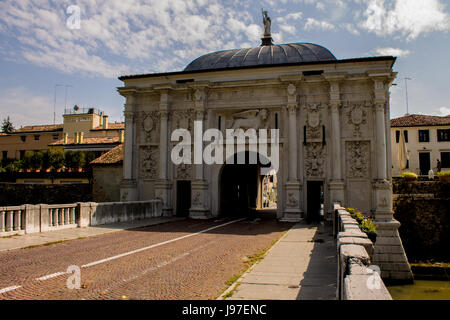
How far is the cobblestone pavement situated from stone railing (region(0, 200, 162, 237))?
7.73 ft

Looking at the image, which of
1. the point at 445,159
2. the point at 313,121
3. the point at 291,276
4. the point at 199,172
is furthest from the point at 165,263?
the point at 445,159

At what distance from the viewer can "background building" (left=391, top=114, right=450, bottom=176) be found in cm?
4700

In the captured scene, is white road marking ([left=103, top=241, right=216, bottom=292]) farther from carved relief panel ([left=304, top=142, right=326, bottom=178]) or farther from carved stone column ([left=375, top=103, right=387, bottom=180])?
carved stone column ([left=375, top=103, right=387, bottom=180])

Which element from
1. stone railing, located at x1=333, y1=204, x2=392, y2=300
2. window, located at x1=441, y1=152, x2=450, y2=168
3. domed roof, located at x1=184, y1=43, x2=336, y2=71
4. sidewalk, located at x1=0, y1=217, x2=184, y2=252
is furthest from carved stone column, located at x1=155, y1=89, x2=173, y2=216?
window, located at x1=441, y1=152, x2=450, y2=168

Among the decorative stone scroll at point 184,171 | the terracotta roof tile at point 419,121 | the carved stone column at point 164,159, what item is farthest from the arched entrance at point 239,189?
the terracotta roof tile at point 419,121

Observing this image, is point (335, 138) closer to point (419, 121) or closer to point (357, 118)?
point (357, 118)

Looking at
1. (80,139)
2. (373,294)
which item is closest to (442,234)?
(373,294)

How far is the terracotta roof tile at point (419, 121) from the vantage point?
156 feet

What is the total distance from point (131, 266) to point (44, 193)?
29.0 m

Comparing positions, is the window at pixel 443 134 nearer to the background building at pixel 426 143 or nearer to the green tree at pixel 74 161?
the background building at pixel 426 143

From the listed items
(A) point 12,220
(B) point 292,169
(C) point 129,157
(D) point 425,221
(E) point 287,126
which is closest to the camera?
(A) point 12,220

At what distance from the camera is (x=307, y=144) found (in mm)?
22312

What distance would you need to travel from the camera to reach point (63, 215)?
1505cm

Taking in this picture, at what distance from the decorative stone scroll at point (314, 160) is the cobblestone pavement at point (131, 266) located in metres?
9.33
